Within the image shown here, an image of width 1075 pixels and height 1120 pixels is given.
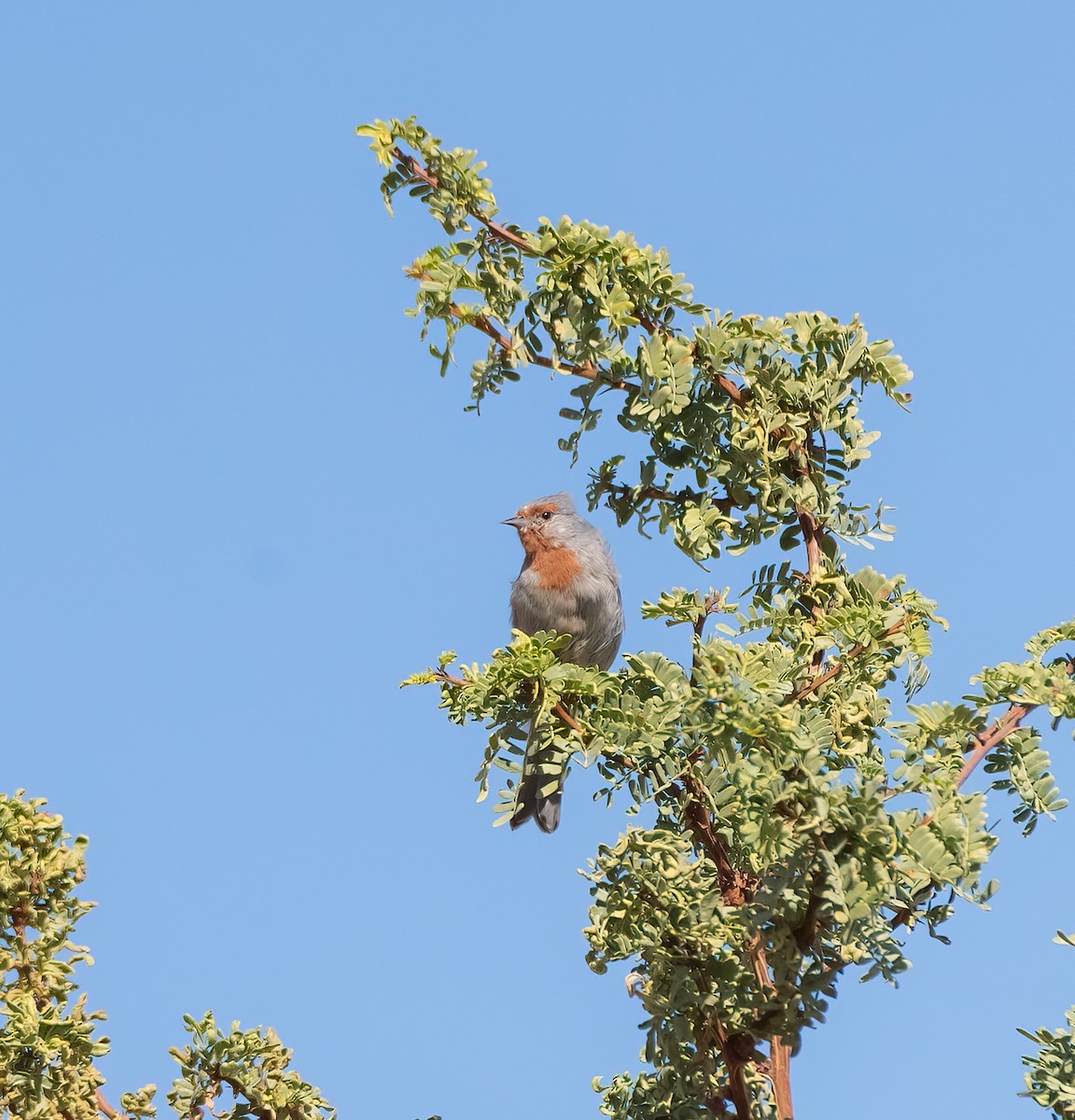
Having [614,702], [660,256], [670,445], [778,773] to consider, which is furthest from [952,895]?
[660,256]

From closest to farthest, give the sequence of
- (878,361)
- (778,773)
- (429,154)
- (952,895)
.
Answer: (778,773) < (952,895) < (429,154) < (878,361)

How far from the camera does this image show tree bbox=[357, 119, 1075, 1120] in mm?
3131

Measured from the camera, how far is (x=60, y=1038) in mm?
3932

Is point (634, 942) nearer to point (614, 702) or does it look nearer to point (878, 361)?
point (614, 702)

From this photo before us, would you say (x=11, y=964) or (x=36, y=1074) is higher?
(x=11, y=964)

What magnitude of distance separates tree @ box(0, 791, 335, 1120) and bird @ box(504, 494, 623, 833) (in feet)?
10.7

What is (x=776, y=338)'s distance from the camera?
13.8ft

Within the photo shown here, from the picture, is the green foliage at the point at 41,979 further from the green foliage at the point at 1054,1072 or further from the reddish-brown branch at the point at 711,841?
the green foliage at the point at 1054,1072

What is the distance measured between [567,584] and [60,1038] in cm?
420

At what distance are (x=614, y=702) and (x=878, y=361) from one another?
4.55 feet

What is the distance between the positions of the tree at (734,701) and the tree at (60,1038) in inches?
42.1

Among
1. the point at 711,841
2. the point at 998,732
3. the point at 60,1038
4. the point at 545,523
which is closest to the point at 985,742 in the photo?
the point at 998,732

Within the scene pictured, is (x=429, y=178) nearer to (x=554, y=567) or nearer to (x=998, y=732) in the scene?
(x=998, y=732)

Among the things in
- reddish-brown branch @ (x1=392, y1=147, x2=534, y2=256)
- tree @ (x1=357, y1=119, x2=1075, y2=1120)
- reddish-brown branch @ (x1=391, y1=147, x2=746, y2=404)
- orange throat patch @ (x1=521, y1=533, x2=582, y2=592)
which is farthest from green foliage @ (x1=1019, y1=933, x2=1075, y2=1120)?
orange throat patch @ (x1=521, y1=533, x2=582, y2=592)
